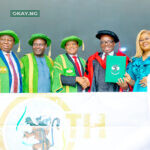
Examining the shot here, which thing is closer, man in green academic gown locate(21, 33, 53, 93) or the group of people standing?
the group of people standing

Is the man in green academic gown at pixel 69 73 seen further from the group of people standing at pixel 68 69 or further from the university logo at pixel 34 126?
the university logo at pixel 34 126

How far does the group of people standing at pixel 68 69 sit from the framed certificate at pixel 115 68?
0.16 ft

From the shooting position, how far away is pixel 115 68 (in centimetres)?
232

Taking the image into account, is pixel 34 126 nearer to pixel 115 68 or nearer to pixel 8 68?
pixel 115 68

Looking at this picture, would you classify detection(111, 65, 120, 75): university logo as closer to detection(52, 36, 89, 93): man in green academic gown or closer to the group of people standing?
the group of people standing

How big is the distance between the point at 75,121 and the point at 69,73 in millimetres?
1153

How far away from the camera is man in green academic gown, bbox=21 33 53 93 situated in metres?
2.64

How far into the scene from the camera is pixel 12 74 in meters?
2.53

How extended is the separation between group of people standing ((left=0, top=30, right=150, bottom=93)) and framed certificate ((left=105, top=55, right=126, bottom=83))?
49 millimetres

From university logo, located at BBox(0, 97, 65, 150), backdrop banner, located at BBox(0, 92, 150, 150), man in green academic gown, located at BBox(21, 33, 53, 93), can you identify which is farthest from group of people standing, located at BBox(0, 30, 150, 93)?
university logo, located at BBox(0, 97, 65, 150)

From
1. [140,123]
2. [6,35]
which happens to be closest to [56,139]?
[140,123]

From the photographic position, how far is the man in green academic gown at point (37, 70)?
2.64 m

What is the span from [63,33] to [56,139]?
2659 millimetres

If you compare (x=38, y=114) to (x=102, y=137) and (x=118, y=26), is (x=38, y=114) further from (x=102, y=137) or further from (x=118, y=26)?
(x=118, y=26)
